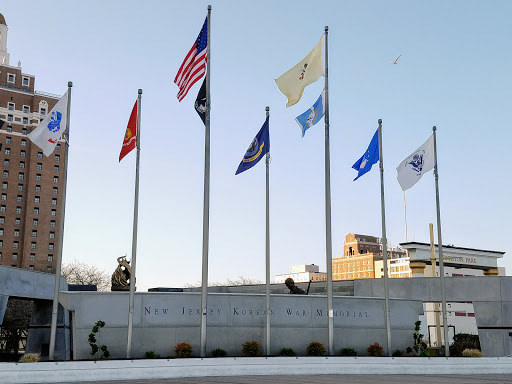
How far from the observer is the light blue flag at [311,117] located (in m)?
29.6

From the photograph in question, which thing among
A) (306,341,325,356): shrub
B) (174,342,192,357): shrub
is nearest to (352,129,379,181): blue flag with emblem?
(306,341,325,356): shrub

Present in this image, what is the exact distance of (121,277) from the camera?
119 feet

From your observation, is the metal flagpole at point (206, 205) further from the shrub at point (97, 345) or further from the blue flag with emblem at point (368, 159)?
the blue flag with emblem at point (368, 159)

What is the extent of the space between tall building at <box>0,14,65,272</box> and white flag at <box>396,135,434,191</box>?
97.0 meters

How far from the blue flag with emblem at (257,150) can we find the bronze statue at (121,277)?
35.8ft

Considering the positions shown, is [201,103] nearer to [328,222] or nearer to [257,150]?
[257,150]

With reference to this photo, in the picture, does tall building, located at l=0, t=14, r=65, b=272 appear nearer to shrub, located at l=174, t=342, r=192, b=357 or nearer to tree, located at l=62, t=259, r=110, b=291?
tree, located at l=62, t=259, r=110, b=291

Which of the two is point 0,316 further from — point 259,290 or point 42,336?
point 259,290

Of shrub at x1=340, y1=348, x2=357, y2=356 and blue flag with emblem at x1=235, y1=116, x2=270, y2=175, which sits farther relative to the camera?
shrub at x1=340, y1=348, x2=357, y2=356

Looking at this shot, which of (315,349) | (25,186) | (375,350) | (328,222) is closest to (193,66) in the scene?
(328,222)

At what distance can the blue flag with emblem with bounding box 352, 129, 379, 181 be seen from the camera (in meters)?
32.0

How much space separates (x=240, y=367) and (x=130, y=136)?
471 inches

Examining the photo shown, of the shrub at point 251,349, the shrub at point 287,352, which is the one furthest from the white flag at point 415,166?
the shrub at point 251,349

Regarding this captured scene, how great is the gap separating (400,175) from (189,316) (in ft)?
44.0
